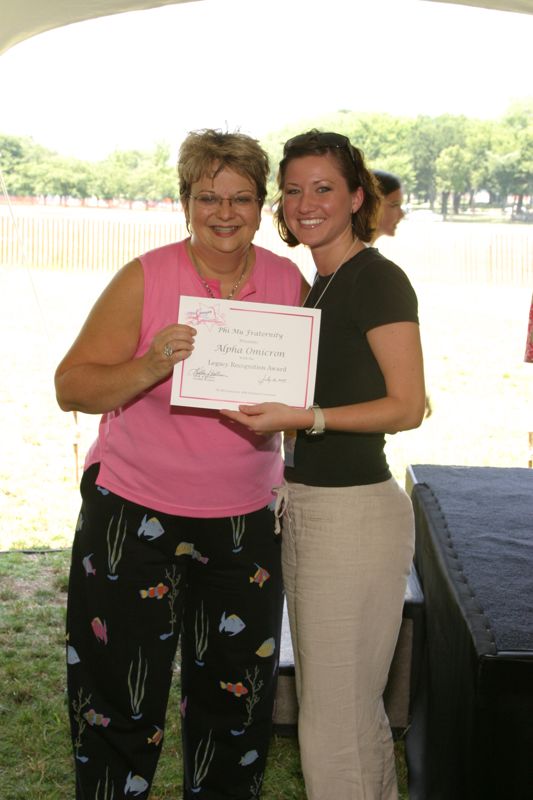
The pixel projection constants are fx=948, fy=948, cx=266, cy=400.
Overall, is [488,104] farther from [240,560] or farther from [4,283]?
[240,560]

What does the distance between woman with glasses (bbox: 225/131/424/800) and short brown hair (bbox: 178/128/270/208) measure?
0.19 ft

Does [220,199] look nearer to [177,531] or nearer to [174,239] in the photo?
[177,531]

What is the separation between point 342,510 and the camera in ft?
5.55

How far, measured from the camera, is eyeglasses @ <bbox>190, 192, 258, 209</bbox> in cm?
174

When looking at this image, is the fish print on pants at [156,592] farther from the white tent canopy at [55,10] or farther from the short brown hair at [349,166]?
the white tent canopy at [55,10]

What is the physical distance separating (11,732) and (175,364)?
1679 millimetres

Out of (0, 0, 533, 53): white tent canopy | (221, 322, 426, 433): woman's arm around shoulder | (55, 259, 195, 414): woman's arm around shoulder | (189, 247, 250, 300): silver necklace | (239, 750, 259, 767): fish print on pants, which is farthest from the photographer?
(0, 0, 533, 53): white tent canopy

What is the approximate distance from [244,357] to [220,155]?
1.24 ft

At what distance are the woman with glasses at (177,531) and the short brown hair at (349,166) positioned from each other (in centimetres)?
7

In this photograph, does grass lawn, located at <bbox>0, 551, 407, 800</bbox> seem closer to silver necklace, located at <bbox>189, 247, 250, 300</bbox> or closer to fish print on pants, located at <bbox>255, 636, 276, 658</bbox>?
fish print on pants, located at <bbox>255, 636, 276, 658</bbox>

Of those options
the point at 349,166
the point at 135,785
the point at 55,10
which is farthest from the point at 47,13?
the point at 135,785

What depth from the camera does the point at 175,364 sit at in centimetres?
166

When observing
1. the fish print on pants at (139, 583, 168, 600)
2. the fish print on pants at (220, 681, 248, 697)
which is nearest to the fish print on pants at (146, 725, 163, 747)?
the fish print on pants at (220, 681, 248, 697)

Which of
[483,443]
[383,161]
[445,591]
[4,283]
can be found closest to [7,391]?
[4,283]
